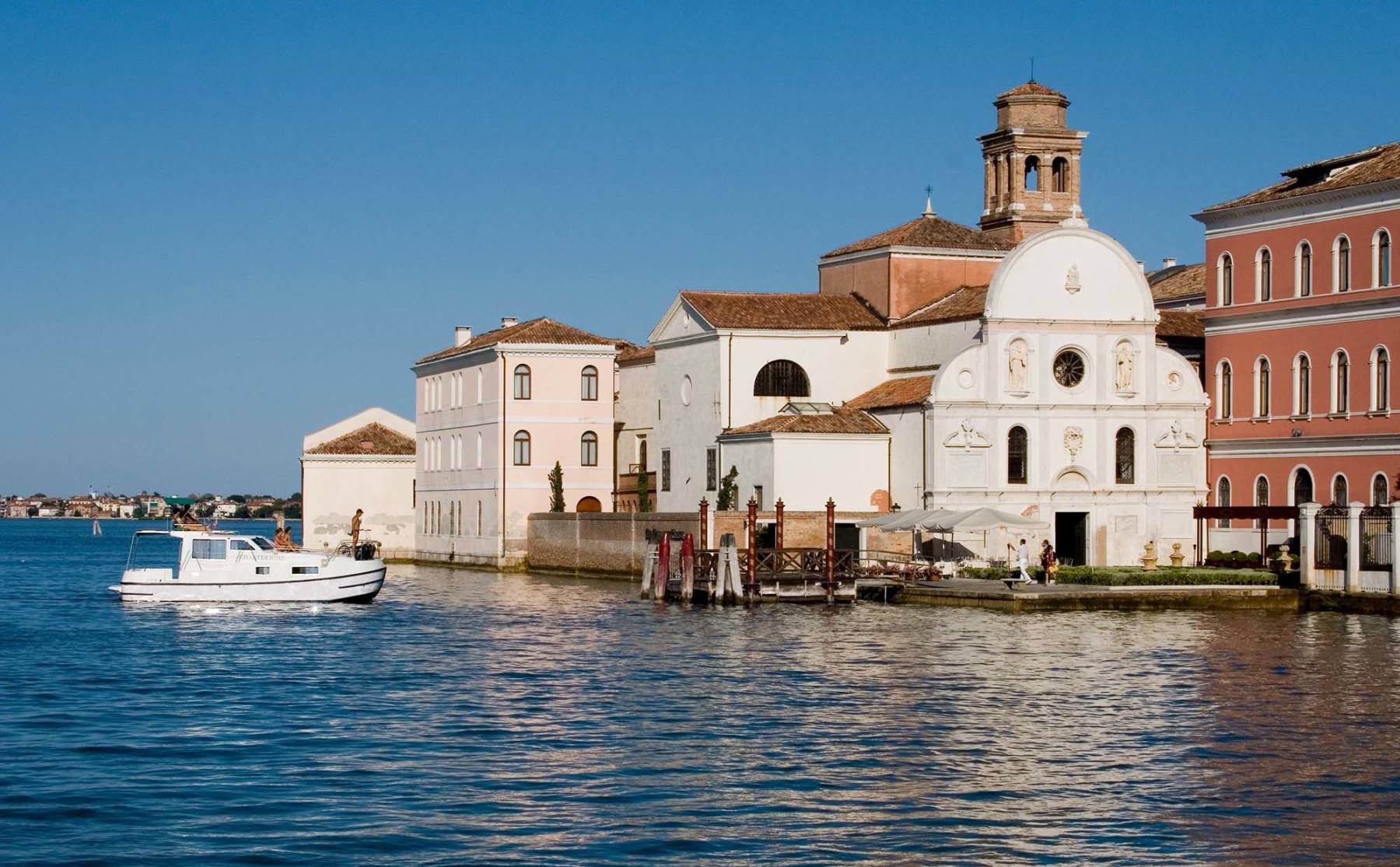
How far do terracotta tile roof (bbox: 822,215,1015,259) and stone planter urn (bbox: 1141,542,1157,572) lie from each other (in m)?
13.9

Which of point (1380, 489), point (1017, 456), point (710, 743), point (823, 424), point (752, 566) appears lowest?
point (710, 743)

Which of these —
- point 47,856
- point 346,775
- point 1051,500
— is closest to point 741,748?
point 346,775

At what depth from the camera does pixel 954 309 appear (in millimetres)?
63500

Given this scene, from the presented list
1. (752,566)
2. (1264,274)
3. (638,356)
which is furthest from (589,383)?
(1264,274)

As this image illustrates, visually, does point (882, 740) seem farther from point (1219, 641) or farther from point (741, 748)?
point (1219, 641)

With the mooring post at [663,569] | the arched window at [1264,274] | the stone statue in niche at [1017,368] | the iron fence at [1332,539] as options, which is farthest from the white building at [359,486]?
the iron fence at [1332,539]

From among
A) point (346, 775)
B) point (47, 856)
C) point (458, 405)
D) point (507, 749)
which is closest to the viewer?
point (47, 856)

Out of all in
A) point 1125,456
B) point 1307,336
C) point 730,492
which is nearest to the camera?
point 1307,336

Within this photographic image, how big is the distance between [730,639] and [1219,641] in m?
9.65

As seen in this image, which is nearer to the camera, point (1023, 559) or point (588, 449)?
point (1023, 559)

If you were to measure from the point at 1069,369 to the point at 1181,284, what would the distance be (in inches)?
686

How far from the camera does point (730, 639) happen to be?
41.5 meters

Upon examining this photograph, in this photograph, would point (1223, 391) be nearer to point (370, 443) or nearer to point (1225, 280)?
point (1225, 280)

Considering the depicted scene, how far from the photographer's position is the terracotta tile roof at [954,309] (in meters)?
61.8
